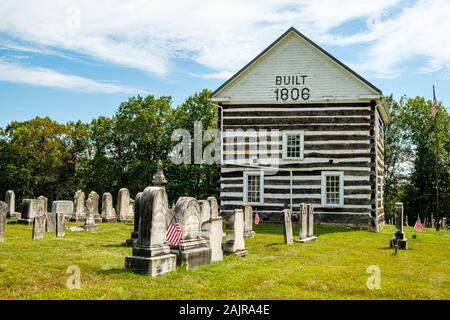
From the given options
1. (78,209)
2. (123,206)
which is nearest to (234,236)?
(123,206)

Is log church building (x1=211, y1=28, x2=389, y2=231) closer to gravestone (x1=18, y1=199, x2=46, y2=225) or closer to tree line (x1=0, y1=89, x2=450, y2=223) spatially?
gravestone (x1=18, y1=199, x2=46, y2=225)

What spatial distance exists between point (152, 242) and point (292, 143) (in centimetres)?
1602

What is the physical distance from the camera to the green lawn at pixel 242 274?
8414mm

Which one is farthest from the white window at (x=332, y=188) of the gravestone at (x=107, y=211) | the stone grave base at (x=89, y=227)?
the gravestone at (x=107, y=211)

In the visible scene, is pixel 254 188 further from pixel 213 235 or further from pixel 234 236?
pixel 213 235

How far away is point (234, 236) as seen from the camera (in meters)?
→ 13.3

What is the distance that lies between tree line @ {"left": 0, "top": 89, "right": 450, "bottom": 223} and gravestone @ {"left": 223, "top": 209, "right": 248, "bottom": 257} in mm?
28971

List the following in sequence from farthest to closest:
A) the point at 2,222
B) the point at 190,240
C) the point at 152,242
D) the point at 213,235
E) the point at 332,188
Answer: the point at 332,188
the point at 2,222
the point at 213,235
the point at 190,240
the point at 152,242

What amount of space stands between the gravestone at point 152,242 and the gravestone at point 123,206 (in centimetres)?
1566

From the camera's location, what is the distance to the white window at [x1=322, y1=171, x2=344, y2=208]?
23.9m

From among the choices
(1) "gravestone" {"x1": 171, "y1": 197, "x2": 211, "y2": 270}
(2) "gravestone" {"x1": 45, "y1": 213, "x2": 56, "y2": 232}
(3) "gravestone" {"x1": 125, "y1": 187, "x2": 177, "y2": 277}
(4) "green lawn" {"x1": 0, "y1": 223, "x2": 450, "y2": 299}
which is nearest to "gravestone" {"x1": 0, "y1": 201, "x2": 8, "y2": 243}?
(4) "green lawn" {"x1": 0, "y1": 223, "x2": 450, "y2": 299}
